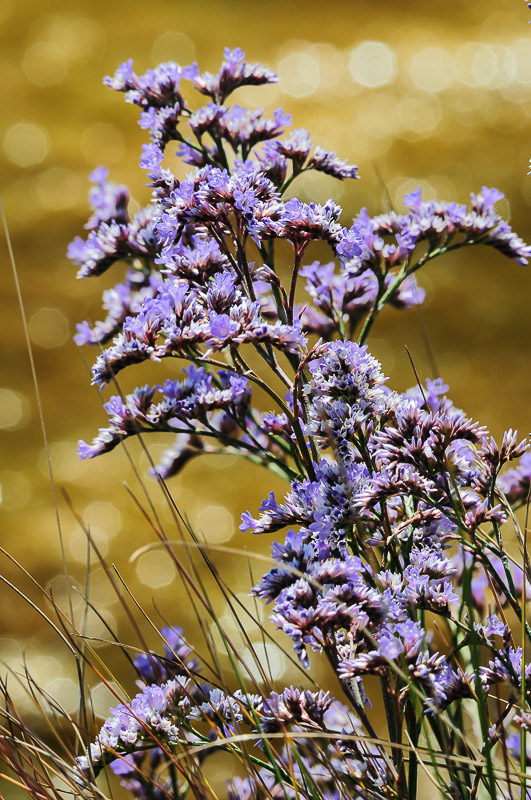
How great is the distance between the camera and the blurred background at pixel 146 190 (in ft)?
6.61

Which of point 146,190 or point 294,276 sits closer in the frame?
point 294,276

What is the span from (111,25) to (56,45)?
0.21 metres

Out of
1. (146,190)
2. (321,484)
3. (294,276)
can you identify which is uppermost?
(146,190)

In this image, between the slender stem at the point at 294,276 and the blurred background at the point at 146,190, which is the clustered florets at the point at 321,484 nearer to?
the slender stem at the point at 294,276

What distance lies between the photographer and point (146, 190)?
2453 millimetres

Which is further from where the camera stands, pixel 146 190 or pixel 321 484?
pixel 146 190

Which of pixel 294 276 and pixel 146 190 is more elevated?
pixel 146 190

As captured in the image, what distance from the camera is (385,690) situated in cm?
85

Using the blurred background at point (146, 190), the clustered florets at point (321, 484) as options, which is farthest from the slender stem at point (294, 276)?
the blurred background at point (146, 190)

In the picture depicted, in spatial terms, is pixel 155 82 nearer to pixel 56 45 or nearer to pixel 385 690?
pixel 385 690

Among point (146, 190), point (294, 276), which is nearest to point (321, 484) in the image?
point (294, 276)

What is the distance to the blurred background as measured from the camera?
202cm

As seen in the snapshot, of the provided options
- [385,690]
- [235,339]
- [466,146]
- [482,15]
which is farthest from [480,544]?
[482,15]

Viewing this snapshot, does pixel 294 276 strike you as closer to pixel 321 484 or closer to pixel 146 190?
pixel 321 484
